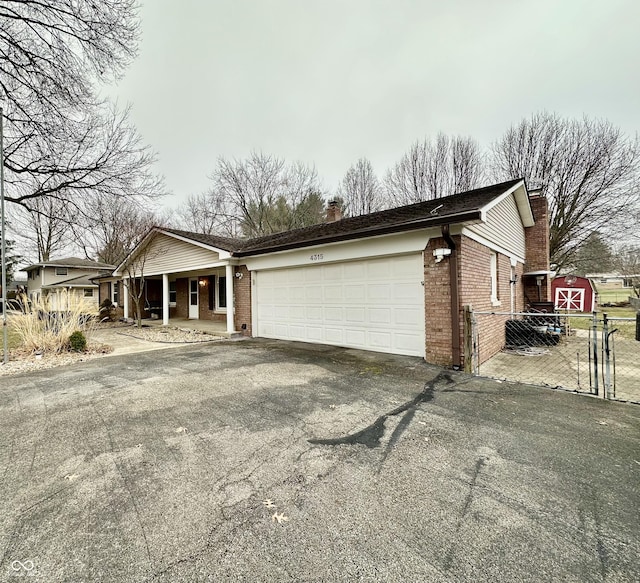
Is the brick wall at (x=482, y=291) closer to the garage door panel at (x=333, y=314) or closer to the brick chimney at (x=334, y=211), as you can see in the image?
the garage door panel at (x=333, y=314)

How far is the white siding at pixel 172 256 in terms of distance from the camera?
12227 millimetres

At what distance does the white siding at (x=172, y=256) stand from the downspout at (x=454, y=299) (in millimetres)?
8384

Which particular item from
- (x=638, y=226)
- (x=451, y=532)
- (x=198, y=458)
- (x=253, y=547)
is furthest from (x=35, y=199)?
(x=638, y=226)

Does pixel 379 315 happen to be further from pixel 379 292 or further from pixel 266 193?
pixel 266 193

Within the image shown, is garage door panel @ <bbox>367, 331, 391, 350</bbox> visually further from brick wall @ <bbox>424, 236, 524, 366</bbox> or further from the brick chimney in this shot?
the brick chimney

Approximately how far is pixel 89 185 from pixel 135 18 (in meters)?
6.37

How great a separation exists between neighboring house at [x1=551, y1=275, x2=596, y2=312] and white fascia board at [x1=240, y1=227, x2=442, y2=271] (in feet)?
26.9

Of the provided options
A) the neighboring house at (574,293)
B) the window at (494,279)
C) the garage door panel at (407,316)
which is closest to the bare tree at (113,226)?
the garage door panel at (407,316)

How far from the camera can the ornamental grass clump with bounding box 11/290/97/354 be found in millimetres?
8191

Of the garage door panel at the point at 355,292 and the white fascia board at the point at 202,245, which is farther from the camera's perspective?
the white fascia board at the point at 202,245

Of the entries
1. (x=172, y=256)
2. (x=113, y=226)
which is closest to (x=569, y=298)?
(x=172, y=256)

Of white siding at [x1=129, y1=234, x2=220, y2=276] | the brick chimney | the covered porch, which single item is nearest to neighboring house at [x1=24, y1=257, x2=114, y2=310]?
the covered porch

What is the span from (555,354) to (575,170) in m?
14.6

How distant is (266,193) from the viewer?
25.9 metres
